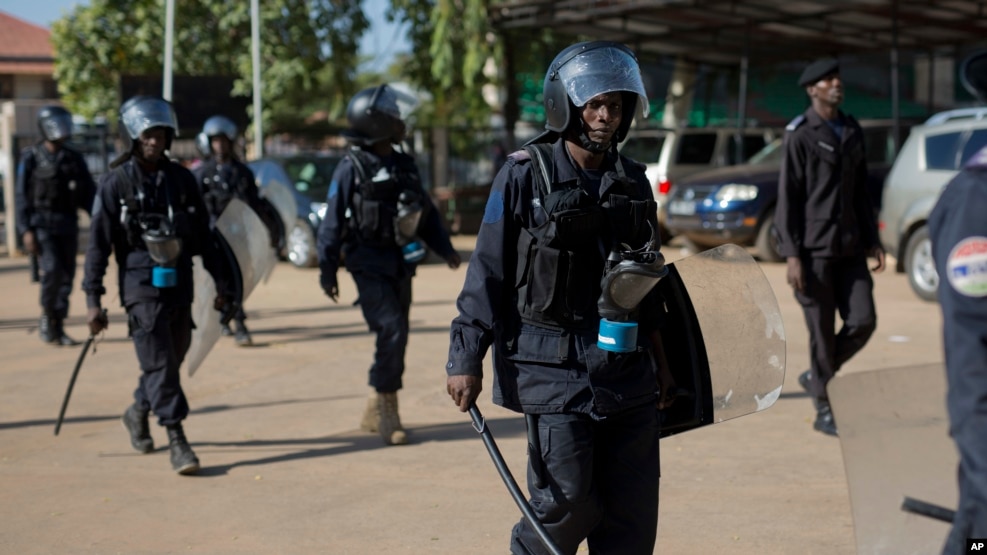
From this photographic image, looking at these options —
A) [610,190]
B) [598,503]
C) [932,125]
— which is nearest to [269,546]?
[598,503]

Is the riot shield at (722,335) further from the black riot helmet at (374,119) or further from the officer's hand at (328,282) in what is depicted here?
the black riot helmet at (374,119)

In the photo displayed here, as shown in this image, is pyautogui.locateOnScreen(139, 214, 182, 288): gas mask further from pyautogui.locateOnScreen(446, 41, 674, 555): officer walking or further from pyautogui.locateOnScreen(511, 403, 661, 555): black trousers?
pyautogui.locateOnScreen(511, 403, 661, 555): black trousers

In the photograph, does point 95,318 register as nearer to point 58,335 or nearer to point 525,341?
point 525,341

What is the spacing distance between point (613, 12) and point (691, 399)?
16678 millimetres

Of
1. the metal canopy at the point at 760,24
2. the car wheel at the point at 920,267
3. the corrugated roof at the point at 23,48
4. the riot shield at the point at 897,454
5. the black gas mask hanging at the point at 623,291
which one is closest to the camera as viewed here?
the riot shield at the point at 897,454

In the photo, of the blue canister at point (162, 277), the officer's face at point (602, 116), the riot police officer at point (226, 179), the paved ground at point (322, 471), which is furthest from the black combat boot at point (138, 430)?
the officer's face at point (602, 116)

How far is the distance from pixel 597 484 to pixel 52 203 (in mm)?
7887

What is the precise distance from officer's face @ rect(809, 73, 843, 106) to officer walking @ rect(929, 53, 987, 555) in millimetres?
4409

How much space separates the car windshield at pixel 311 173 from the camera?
57.1ft

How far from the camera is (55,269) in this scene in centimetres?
1047

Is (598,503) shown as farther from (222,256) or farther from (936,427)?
(222,256)

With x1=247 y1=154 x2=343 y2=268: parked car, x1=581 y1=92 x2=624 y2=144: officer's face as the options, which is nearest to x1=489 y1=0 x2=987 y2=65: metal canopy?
x1=247 y1=154 x2=343 y2=268: parked car

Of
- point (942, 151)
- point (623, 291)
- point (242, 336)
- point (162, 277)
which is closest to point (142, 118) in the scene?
point (162, 277)

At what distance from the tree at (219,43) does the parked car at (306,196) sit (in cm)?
739
